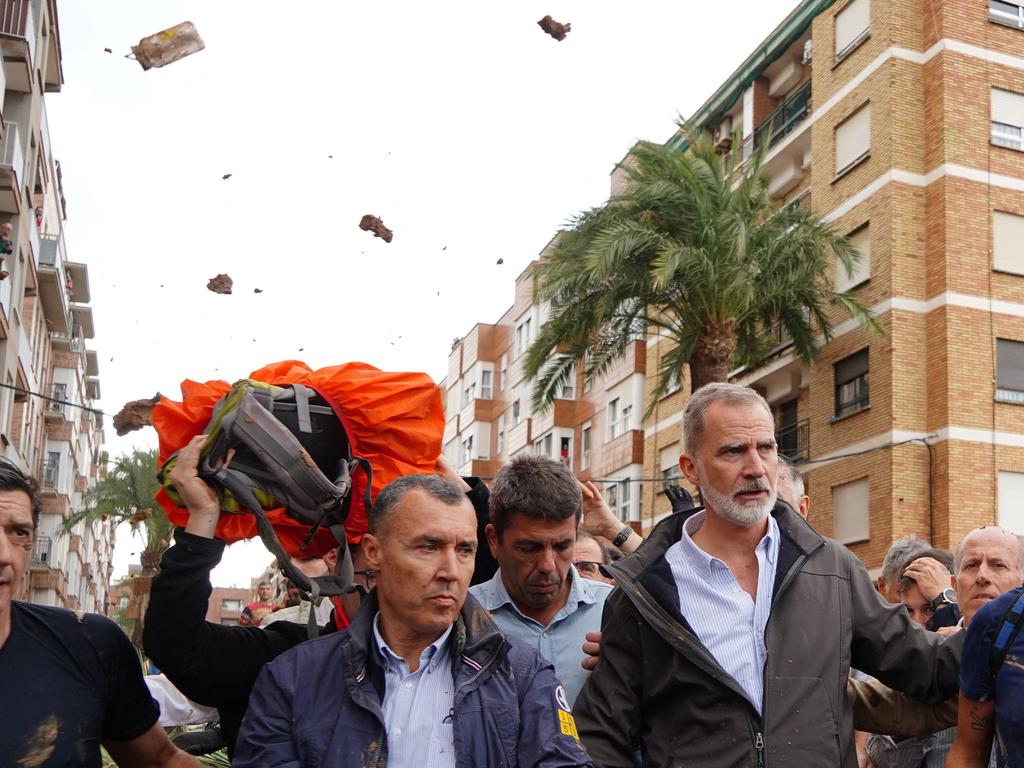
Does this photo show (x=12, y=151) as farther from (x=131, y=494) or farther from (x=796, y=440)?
(x=796, y=440)

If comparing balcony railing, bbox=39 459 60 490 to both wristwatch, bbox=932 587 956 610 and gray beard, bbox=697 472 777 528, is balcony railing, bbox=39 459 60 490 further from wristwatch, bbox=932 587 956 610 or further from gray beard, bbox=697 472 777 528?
gray beard, bbox=697 472 777 528

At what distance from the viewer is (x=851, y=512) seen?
26.2m

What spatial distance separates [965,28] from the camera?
26906 mm

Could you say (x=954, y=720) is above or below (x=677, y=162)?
below

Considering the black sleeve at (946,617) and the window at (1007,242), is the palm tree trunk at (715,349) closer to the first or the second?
the window at (1007,242)

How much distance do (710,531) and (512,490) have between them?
0.79 meters

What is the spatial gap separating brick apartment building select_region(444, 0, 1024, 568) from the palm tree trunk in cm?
345

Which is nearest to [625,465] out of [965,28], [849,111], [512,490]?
[849,111]

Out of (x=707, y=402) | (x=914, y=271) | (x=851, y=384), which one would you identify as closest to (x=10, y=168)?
(x=851, y=384)

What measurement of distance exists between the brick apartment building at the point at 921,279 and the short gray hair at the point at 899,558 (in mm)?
17947

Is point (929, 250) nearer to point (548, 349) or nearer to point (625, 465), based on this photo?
point (548, 349)

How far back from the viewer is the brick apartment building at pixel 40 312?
29531mm

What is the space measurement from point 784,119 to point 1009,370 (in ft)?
30.1

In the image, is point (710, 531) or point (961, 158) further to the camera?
point (961, 158)
